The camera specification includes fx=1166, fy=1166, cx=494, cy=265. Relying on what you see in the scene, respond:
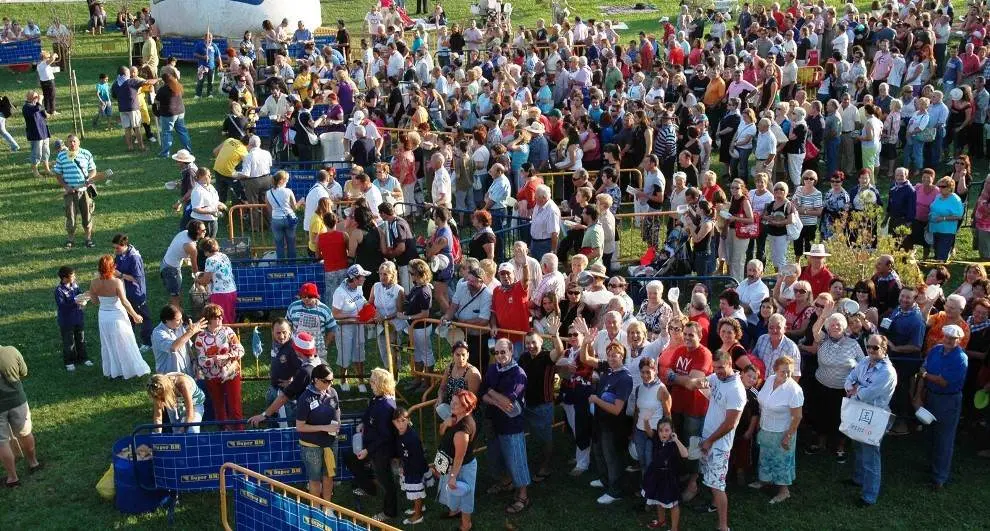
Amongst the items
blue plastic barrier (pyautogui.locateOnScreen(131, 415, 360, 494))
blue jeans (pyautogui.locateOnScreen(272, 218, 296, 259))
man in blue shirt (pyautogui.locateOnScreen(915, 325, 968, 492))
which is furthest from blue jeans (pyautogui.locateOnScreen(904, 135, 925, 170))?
blue plastic barrier (pyautogui.locateOnScreen(131, 415, 360, 494))

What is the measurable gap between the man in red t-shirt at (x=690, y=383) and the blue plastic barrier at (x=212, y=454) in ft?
9.70

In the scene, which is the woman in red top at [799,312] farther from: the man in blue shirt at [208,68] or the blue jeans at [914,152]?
the man in blue shirt at [208,68]

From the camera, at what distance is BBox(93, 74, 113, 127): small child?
24.3 m

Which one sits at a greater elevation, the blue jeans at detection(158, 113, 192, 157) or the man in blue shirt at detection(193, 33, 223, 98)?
the man in blue shirt at detection(193, 33, 223, 98)

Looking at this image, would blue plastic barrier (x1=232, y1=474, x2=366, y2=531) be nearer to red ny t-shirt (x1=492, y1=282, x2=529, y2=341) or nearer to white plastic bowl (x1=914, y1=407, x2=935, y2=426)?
red ny t-shirt (x1=492, y1=282, x2=529, y2=341)

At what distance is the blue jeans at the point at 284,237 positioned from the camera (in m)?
16.0

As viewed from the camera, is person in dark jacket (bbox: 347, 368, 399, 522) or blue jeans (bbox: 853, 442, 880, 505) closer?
person in dark jacket (bbox: 347, 368, 399, 522)

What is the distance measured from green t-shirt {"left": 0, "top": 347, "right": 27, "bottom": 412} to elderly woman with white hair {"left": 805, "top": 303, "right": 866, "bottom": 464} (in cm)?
765

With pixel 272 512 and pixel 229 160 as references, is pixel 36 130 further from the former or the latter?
pixel 272 512

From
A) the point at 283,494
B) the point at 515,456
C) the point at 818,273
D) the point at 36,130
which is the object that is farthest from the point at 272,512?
the point at 36,130

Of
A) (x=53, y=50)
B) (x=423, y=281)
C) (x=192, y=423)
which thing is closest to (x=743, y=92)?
(x=423, y=281)

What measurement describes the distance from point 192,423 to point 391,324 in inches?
117

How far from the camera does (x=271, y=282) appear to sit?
588 inches

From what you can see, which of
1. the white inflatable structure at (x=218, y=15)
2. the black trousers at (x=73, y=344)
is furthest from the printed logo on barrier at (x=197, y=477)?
the white inflatable structure at (x=218, y=15)
